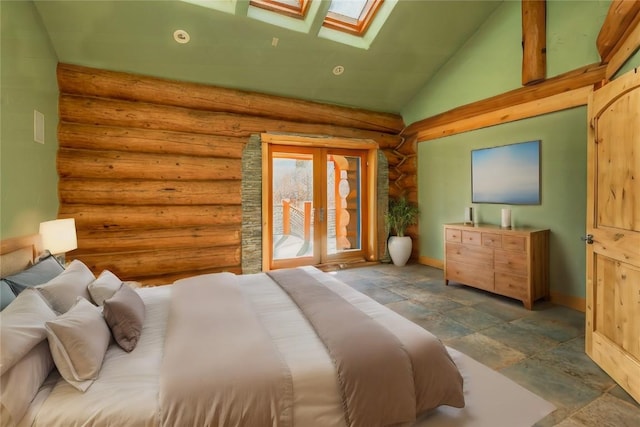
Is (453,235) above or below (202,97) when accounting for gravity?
below

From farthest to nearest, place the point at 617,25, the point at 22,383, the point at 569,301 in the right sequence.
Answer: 1. the point at 569,301
2. the point at 617,25
3. the point at 22,383

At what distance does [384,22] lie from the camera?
411cm

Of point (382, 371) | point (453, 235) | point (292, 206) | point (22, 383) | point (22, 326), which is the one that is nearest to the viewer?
point (22, 383)

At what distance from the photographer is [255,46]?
13.3 ft

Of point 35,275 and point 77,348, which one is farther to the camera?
point 35,275

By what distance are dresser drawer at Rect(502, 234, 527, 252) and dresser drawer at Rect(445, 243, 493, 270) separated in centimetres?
21

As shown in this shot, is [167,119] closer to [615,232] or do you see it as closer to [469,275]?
[469,275]

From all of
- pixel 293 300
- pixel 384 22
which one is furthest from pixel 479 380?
pixel 384 22

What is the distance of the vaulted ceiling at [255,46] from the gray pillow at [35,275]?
106 inches

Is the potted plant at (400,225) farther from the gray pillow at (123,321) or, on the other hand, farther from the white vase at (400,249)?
the gray pillow at (123,321)

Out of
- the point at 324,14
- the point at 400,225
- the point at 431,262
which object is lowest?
the point at 431,262

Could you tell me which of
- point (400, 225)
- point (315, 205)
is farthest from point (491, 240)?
point (315, 205)

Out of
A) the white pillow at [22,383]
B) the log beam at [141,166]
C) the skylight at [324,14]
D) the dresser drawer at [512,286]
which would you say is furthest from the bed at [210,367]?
the skylight at [324,14]

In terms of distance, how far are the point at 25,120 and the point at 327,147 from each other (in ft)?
13.0
